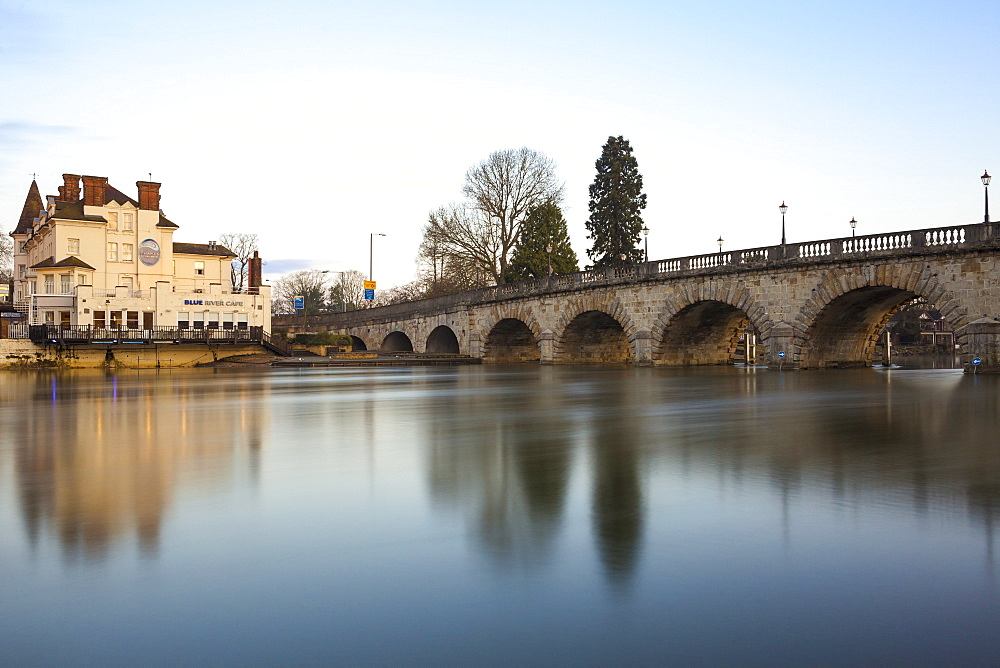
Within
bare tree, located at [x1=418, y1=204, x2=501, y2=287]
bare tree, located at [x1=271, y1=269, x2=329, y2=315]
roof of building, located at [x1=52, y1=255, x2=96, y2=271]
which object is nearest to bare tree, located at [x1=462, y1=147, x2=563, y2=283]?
bare tree, located at [x1=418, y1=204, x2=501, y2=287]

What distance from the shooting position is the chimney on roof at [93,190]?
55125 mm

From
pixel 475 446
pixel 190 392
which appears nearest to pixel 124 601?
pixel 475 446

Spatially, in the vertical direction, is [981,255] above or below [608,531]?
above

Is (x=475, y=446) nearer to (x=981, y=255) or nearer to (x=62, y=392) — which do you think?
(x=62, y=392)

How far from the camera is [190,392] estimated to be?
75.0 feet

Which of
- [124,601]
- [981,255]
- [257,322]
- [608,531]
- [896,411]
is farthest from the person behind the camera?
[257,322]

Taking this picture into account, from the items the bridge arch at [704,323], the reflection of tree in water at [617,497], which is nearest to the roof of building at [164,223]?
the bridge arch at [704,323]

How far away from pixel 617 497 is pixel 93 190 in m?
56.9

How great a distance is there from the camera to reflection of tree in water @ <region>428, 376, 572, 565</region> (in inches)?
223

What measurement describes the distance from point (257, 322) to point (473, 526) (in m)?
55.8

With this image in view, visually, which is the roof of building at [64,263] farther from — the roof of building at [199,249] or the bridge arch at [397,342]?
the bridge arch at [397,342]

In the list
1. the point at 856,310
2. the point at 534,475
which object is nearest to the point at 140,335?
the point at 856,310

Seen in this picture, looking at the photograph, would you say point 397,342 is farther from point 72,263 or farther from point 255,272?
point 72,263

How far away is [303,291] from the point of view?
373 feet
